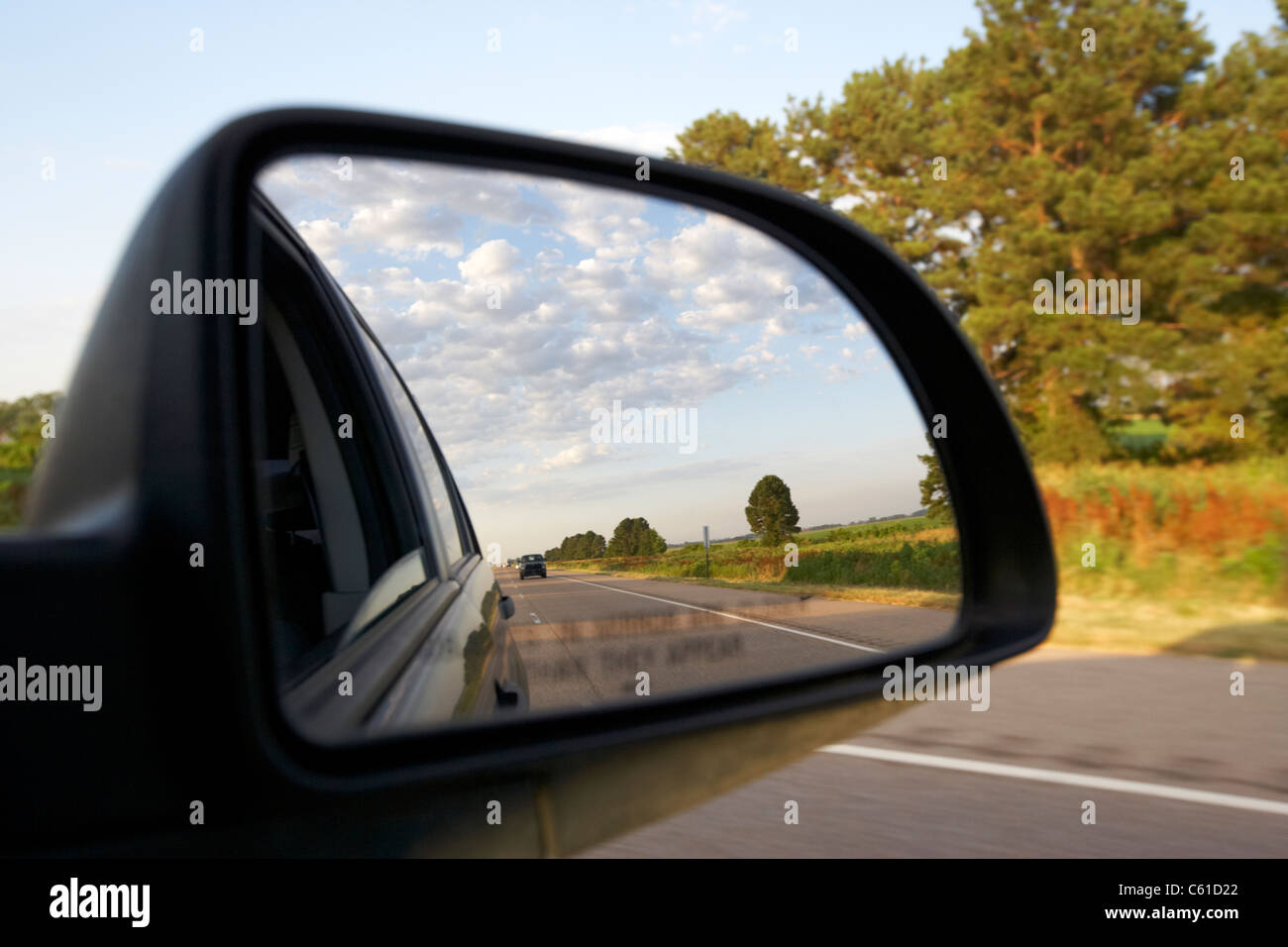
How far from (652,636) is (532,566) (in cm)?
22

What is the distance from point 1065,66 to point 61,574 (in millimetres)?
23245

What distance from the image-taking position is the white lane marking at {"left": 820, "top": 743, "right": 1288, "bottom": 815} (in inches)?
197

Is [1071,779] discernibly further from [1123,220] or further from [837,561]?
[1123,220]

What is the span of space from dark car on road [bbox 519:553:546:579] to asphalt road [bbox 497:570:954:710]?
0.01m

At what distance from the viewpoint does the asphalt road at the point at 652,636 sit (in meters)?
1.43

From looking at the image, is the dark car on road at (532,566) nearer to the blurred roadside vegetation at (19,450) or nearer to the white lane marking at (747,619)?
the white lane marking at (747,619)

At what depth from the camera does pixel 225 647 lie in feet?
2.77

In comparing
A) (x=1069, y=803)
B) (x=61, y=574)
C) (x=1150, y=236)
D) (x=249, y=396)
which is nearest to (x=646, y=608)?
(x=249, y=396)

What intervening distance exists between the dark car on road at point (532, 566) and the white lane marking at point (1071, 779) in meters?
3.48

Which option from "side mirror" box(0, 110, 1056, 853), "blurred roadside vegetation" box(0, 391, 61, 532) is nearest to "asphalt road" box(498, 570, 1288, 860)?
"side mirror" box(0, 110, 1056, 853)

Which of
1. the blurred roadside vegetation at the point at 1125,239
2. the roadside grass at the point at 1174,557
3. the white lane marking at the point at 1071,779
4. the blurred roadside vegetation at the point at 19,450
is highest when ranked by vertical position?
the blurred roadside vegetation at the point at 1125,239

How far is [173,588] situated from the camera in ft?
2.67

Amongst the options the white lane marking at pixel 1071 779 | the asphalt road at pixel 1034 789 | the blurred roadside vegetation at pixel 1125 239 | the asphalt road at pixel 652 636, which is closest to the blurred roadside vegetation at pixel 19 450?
the asphalt road at pixel 652 636
